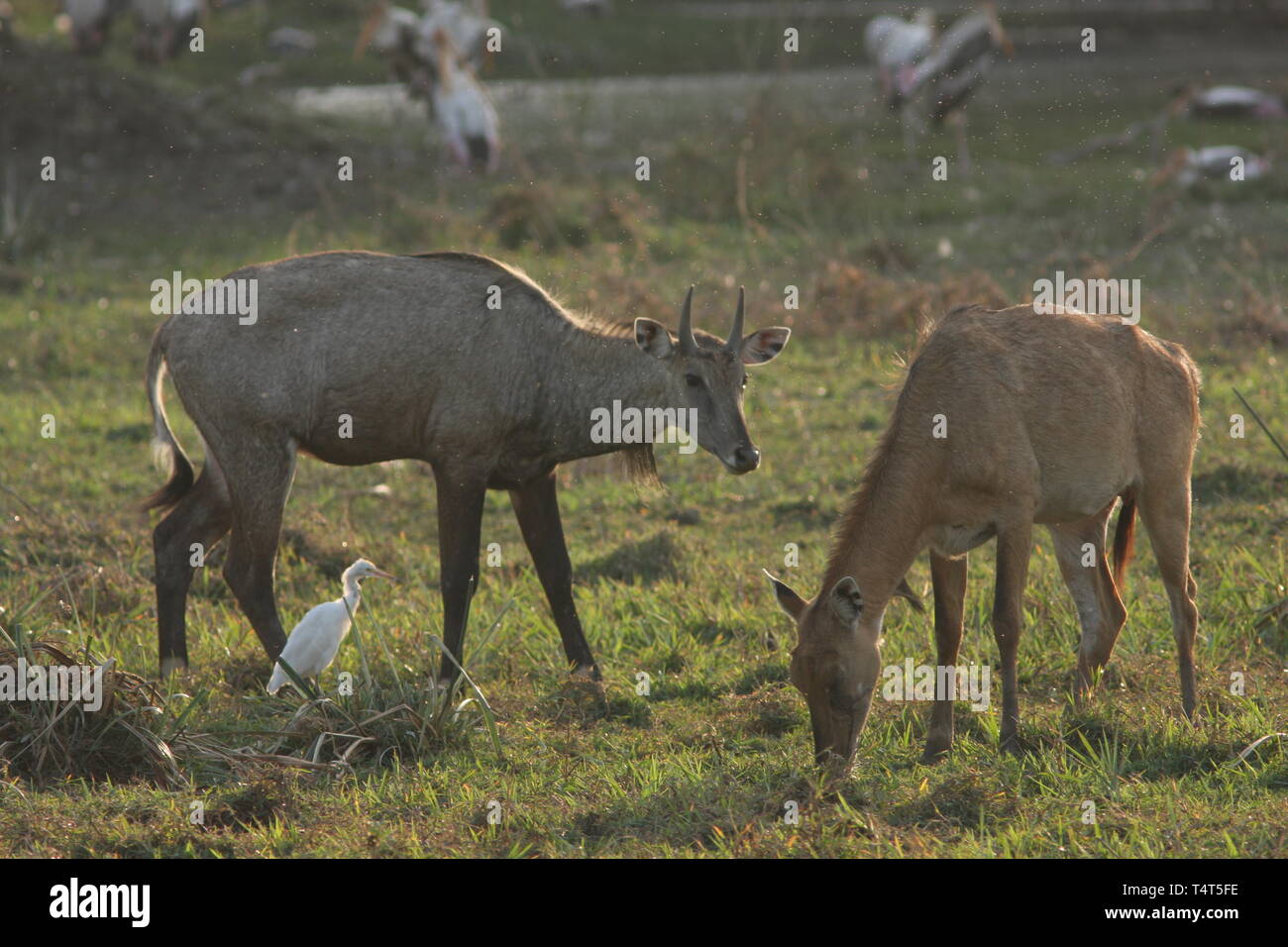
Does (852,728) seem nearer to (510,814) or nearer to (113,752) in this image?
(510,814)

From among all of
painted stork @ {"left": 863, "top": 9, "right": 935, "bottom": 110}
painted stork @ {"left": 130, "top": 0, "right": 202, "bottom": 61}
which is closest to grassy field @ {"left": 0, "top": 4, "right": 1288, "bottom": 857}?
painted stork @ {"left": 863, "top": 9, "right": 935, "bottom": 110}

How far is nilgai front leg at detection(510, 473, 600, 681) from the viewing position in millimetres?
7129

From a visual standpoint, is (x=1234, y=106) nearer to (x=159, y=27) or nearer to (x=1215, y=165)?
(x=1215, y=165)

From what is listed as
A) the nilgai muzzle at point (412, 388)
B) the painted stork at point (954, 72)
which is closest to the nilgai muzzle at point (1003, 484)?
the nilgai muzzle at point (412, 388)

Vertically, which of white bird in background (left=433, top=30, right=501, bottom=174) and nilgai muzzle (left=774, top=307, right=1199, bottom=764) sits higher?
white bird in background (left=433, top=30, right=501, bottom=174)

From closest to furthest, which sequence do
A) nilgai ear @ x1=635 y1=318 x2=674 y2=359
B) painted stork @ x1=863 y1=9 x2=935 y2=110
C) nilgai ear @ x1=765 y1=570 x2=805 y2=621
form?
1. nilgai ear @ x1=765 y1=570 x2=805 y2=621
2. nilgai ear @ x1=635 y1=318 x2=674 y2=359
3. painted stork @ x1=863 y1=9 x2=935 y2=110

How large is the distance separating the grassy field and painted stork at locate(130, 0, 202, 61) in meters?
5.26

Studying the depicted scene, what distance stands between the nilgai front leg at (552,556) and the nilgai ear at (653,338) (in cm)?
83

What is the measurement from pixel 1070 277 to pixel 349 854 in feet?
30.8

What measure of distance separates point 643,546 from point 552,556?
1.28 m

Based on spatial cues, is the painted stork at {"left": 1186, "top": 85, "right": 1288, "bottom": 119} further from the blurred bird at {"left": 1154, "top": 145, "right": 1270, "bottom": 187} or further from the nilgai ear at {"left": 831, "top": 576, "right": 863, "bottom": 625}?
the nilgai ear at {"left": 831, "top": 576, "right": 863, "bottom": 625}

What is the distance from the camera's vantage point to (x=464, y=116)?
18.2m

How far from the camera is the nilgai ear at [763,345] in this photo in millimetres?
6879

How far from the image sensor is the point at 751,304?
491 inches
